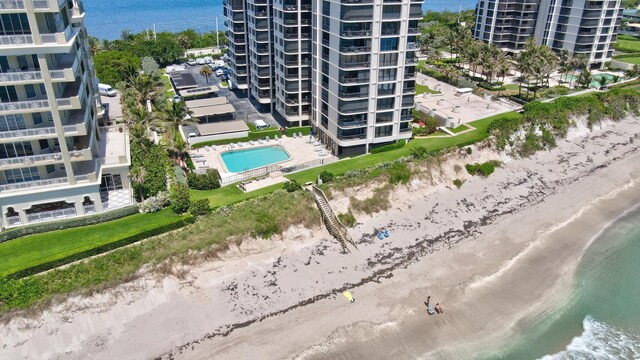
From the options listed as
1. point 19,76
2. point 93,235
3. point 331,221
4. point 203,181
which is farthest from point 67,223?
point 331,221

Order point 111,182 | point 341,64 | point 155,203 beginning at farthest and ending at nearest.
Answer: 1. point 341,64
2. point 111,182
3. point 155,203

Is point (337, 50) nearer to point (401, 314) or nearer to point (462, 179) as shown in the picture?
point (462, 179)

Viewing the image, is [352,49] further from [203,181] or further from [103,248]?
[103,248]

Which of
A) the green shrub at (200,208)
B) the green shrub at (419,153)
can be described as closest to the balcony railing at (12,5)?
the green shrub at (200,208)

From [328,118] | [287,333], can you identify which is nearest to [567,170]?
[328,118]

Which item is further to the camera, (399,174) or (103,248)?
(399,174)

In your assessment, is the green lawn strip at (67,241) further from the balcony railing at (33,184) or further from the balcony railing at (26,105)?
the balcony railing at (26,105)
